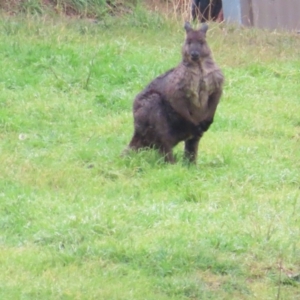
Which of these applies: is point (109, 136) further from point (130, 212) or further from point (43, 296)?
point (43, 296)

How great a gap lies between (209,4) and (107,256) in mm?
9418

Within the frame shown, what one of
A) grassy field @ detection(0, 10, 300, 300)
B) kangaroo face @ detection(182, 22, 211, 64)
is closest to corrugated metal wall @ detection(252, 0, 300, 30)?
grassy field @ detection(0, 10, 300, 300)

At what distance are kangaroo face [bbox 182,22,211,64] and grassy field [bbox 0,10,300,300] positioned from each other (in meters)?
0.95

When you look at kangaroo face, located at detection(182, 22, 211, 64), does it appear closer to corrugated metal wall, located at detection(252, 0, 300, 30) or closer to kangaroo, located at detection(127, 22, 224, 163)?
kangaroo, located at detection(127, 22, 224, 163)

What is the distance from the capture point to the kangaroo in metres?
8.22

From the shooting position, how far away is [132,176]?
26.3 ft

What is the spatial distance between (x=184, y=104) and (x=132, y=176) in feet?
2.70

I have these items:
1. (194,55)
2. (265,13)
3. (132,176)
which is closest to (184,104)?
(194,55)

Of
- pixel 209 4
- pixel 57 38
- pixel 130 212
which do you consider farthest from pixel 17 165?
pixel 209 4

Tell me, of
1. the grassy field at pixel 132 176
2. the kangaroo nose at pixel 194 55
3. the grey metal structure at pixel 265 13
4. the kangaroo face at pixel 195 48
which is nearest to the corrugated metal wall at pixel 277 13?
the grey metal structure at pixel 265 13

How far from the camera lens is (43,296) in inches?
207

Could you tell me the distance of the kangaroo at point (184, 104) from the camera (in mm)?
8219

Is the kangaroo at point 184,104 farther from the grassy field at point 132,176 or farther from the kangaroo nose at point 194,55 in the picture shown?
the grassy field at point 132,176

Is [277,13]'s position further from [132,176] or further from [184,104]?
[132,176]
